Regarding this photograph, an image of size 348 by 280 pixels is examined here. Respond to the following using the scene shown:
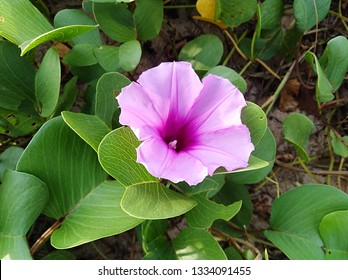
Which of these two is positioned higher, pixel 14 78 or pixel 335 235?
pixel 14 78

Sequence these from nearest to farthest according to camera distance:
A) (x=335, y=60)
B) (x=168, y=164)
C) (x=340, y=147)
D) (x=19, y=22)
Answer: (x=168, y=164) → (x=19, y=22) → (x=335, y=60) → (x=340, y=147)

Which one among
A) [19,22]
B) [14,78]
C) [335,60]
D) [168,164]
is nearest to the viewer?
[168,164]

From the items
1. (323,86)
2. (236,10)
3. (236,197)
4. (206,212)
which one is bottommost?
(236,197)

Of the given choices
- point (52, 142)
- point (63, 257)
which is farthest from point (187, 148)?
point (63, 257)

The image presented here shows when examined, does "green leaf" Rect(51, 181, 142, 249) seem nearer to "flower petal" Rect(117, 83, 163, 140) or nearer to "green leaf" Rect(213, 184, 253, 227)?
"flower petal" Rect(117, 83, 163, 140)

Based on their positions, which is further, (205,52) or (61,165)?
(205,52)

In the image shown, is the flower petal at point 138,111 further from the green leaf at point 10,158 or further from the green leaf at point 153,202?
the green leaf at point 10,158

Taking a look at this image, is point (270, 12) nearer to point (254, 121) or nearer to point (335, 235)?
point (254, 121)

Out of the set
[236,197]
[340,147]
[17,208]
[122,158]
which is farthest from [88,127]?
[340,147]
